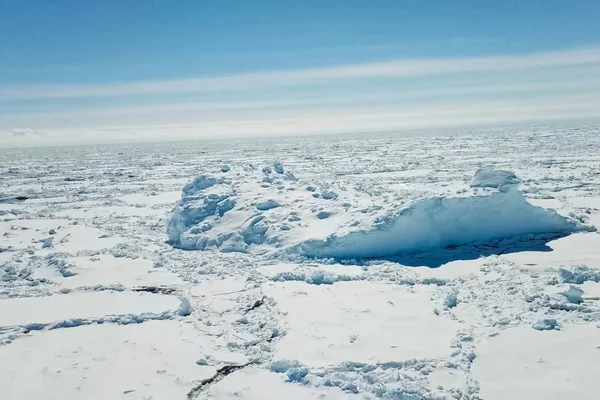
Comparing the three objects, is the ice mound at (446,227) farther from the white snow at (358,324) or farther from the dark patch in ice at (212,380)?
the dark patch in ice at (212,380)

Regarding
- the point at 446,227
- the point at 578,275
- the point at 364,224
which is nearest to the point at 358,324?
the point at 364,224

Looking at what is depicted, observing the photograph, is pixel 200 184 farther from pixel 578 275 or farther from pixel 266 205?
pixel 578 275

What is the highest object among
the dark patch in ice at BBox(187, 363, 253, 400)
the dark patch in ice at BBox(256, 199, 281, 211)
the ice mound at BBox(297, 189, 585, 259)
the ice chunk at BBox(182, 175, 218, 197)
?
the ice chunk at BBox(182, 175, 218, 197)

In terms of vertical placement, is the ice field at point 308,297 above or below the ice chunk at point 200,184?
below

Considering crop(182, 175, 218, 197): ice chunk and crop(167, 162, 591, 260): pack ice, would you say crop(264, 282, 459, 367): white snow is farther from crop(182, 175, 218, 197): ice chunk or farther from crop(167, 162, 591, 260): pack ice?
crop(182, 175, 218, 197): ice chunk

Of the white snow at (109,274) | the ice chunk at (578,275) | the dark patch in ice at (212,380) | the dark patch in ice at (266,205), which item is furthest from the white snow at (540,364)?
the dark patch in ice at (266,205)

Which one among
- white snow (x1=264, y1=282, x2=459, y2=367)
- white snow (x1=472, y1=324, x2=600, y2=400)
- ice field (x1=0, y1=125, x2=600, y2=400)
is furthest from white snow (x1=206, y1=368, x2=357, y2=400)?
white snow (x1=472, y1=324, x2=600, y2=400)
